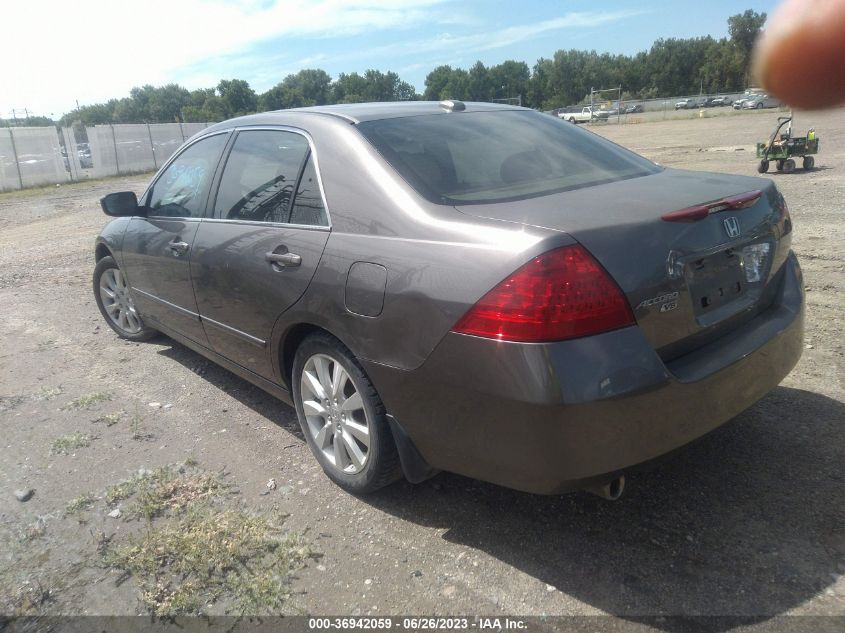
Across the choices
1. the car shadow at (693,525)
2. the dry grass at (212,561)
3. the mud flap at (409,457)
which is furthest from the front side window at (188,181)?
the car shadow at (693,525)

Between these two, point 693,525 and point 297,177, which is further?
point 297,177

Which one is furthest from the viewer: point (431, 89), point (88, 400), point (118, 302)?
point (431, 89)

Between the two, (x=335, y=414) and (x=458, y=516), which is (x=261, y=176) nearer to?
(x=335, y=414)

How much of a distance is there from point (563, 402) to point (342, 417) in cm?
124

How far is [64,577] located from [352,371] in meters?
1.39

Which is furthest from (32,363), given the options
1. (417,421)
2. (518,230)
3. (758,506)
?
(758,506)

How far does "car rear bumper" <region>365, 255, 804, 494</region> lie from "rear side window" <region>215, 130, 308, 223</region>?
1.23m

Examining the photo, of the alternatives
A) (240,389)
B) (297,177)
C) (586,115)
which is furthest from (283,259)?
(586,115)

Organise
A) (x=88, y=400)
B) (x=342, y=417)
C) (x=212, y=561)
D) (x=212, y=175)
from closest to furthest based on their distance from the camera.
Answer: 1. (x=212, y=561)
2. (x=342, y=417)
3. (x=212, y=175)
4. (x=88, y=400)

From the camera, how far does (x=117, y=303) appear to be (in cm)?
559

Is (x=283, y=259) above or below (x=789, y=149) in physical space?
above

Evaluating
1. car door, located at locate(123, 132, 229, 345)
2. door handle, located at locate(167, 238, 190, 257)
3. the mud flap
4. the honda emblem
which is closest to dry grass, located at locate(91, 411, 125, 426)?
car door, located at locate(123, 132, 229, 345)

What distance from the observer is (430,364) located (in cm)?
241

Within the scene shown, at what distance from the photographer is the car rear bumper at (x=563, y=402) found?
2139 mm
